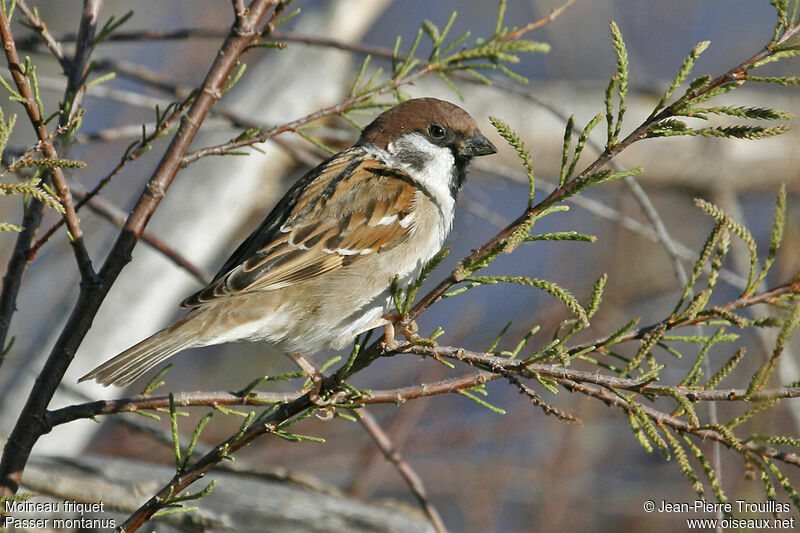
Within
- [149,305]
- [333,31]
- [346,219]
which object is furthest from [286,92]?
[346,219]

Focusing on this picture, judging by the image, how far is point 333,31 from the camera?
5359 millimetres

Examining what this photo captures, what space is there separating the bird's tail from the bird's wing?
28 centimetres

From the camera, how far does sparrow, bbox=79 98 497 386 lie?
2.94 meters

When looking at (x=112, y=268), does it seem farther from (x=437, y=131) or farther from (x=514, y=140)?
(x=437, y=131)

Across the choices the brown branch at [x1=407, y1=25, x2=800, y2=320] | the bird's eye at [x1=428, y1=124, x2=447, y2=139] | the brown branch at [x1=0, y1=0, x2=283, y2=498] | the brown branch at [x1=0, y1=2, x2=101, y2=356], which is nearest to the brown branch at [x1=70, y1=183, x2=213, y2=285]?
the brown branch at [x1=0, y1=2, x2=101, y2=356]

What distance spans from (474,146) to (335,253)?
773mm

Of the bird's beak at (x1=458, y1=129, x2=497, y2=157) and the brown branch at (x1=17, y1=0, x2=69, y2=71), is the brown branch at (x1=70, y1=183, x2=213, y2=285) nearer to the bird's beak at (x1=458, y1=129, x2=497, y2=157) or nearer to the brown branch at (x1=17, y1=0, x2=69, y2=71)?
the brown branch at (x1=17, y1=0, x2=69, y2=71)

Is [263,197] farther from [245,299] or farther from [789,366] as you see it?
[789,366]

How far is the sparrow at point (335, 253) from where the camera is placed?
9.64 ft

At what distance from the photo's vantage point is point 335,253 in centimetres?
312

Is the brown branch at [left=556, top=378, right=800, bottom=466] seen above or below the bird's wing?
below

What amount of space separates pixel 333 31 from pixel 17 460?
3944mm

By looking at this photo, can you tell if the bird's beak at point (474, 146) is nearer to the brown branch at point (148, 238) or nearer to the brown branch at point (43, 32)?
the brown branch at point (148, 238)

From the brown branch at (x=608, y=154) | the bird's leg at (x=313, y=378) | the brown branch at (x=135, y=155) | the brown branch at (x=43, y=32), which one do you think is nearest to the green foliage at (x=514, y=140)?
the brown branch at (x=608, y=154)
